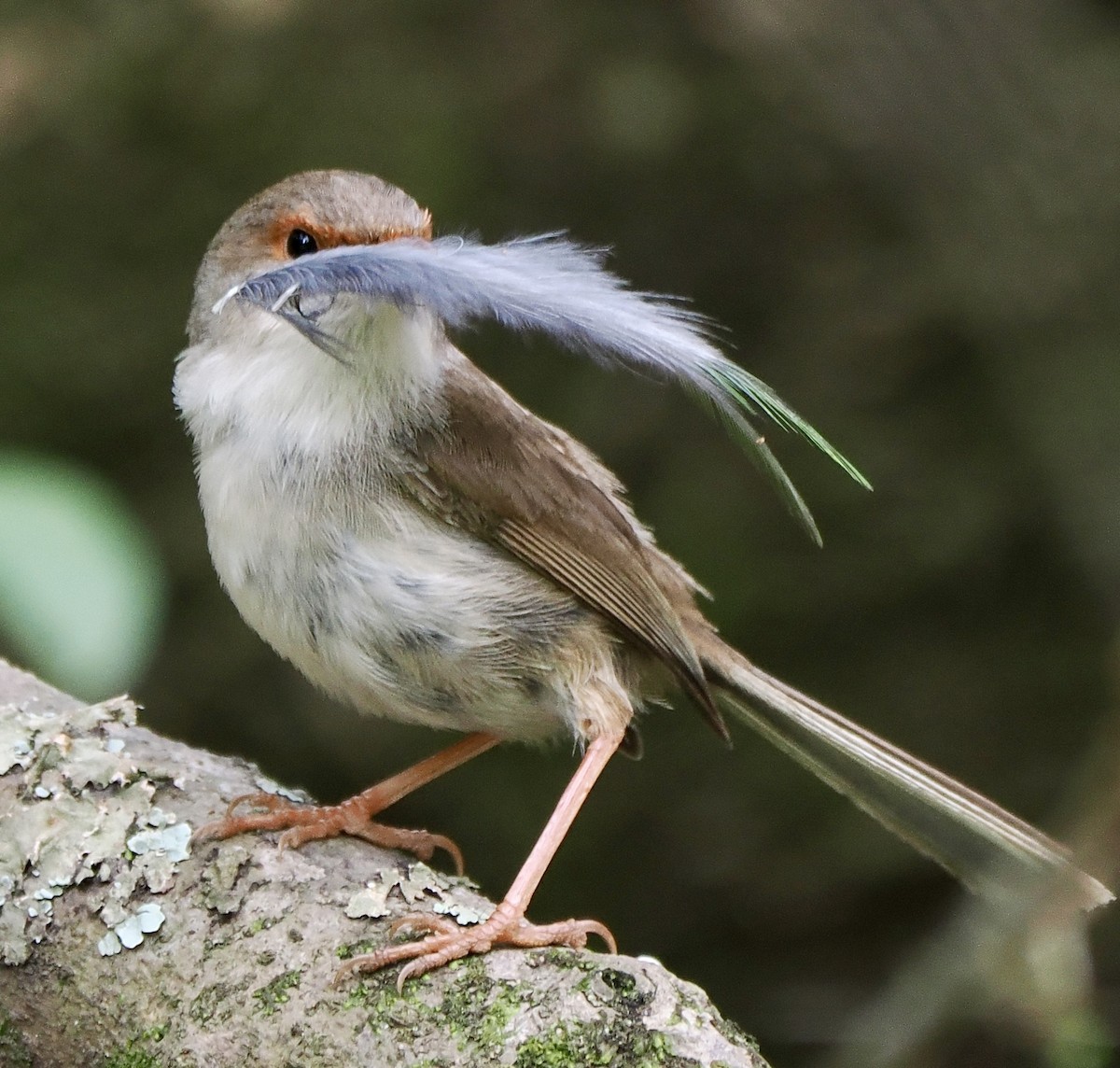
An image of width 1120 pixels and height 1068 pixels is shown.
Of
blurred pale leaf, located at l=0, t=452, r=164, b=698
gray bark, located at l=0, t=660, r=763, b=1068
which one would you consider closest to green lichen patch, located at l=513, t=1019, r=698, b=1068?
gray bark, located at l=0, t=660, r=763, b=1068

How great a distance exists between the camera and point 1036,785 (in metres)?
4.85

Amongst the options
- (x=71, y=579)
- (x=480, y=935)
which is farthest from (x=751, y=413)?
(x=71, y=579)

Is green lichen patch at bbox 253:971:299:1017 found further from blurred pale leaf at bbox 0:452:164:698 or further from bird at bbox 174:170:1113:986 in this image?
blurred pale leaf at bbox 0:452:164:698

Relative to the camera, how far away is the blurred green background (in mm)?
4867

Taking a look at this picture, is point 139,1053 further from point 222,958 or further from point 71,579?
point 71,579

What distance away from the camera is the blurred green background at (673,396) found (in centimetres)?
487

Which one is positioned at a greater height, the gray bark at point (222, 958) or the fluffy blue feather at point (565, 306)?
the fluffy blue feather at point (565, 306)

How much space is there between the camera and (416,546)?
2910mm

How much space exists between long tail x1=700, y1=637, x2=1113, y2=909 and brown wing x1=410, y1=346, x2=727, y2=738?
0.18 m

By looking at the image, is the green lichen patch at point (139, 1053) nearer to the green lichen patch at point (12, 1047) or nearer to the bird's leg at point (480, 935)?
the green lichen patch at point (12, 1047)

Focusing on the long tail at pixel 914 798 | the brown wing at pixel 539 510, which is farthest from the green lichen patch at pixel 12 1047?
the long tail at pixel 914 798

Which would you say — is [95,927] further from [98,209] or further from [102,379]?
[98,209]

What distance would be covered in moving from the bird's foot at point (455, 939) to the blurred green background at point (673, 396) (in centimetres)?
237

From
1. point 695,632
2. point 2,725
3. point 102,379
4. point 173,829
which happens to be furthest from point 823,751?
point 102,379
